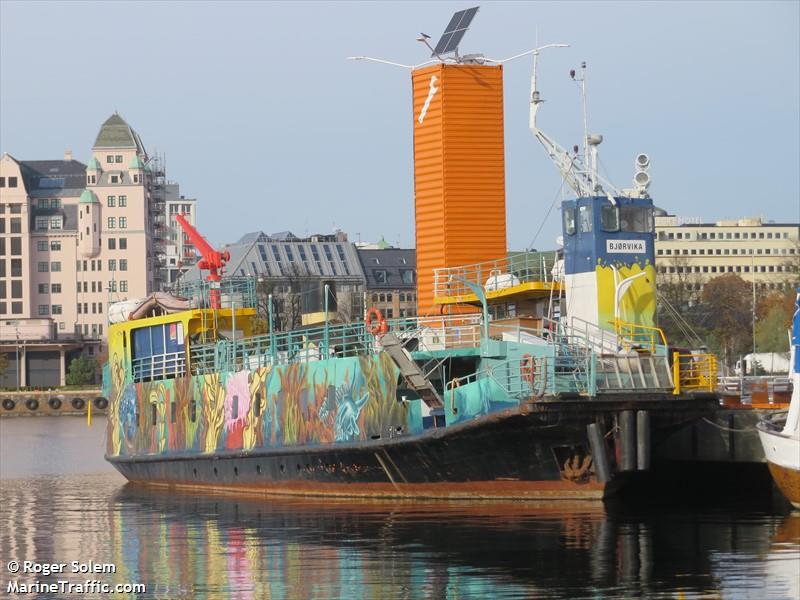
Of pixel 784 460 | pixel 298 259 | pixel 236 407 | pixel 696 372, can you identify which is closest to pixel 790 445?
pixel 784 460

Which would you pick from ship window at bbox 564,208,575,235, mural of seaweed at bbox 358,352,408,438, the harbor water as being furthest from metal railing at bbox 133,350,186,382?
ship window at bbox 564,208,575,235

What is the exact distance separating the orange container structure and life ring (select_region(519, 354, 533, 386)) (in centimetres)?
1138

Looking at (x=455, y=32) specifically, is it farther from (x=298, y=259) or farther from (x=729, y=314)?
(x=298, y=259)

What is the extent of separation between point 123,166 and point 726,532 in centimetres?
13520

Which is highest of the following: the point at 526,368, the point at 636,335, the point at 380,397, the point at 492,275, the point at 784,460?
the point at 492,275

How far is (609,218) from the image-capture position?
116 ft

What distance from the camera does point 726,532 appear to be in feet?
97.9

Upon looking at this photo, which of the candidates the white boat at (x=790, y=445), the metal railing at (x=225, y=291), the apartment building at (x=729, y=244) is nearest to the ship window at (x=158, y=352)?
the metal railing at (x=225, y=291)

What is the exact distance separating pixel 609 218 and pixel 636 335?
272cm

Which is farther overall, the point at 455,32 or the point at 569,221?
the point at 455,32

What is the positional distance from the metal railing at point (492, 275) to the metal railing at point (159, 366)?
6.76 metres

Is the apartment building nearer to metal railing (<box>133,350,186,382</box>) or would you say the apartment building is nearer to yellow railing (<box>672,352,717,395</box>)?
metal railing (<box>133,350,186,382</box>)

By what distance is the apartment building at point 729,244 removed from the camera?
6713 inches

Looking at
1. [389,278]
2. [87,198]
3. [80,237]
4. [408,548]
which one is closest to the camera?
[408,548]
